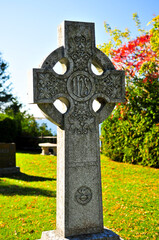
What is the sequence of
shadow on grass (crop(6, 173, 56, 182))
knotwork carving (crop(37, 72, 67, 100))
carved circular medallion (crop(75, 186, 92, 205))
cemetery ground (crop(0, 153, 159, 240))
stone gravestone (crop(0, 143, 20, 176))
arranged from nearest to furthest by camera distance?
1. knotwork carving (crop(37, 72, 67, 100))
2. carved circular medallion (crop(75, 186, 92, 205))
3. cemetery ground (crop(0, 153, 159, 240))
4. shadow on grass (crop(6, 173, 56, 182))
5. stone gravestone (crop(0, 143, 20, 176))

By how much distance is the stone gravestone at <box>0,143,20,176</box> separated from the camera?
11.1 meters

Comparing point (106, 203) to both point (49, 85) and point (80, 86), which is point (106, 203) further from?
point (49, 85)

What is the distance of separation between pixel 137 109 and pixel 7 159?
6177mm

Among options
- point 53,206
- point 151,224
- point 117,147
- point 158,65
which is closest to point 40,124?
point 117,147

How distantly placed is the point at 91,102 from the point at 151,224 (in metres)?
3.15

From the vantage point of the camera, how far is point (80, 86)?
159 inches

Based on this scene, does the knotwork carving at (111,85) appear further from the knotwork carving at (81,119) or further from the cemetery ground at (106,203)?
the cemetery ground at (106,203)

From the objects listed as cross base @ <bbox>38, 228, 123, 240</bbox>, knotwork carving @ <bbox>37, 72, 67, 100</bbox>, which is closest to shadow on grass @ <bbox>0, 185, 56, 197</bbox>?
cross base @ <bbox>38, 228, 123, 240</bbox>

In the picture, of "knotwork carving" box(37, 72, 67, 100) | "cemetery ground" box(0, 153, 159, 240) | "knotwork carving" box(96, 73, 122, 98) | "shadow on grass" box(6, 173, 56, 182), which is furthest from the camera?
"shadow on grass" box(6, 173, 56, 182)

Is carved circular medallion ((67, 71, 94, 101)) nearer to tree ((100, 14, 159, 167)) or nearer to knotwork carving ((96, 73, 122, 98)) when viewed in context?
knotwork carving ((96, 73, 122, 98))

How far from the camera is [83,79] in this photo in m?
4.05

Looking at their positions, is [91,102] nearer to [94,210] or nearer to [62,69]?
[62,69]

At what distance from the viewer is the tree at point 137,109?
1208 centimetres

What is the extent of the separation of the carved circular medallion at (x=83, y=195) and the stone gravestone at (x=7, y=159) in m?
7.70
